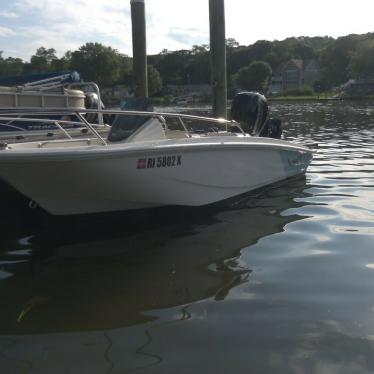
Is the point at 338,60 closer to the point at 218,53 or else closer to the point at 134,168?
the point at 218,53

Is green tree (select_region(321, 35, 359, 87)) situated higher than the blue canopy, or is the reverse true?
green tree (select_region(321, 35, 359, 87))

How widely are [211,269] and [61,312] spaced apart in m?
1.46

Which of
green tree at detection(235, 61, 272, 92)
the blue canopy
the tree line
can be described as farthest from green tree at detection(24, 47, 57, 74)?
the blue canopy

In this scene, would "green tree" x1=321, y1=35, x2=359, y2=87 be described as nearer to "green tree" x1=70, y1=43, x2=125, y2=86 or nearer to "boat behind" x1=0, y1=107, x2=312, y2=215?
"green tree" x1=70, y1=43, x2=125, y2=86

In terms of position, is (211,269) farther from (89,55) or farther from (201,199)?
(89,55)

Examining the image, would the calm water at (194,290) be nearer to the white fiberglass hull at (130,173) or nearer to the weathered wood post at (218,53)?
the white fiberglass hull at (130,173)

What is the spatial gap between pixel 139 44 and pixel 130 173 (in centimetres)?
761

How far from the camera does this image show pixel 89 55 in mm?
100250

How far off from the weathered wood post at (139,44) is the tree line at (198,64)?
222 feet

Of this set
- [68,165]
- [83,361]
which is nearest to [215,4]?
[68,165]

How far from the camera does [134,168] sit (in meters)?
5.38

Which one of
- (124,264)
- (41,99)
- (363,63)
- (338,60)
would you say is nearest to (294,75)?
(338,60)

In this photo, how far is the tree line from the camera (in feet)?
300

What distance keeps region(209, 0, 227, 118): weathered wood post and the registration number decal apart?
4.64 m
